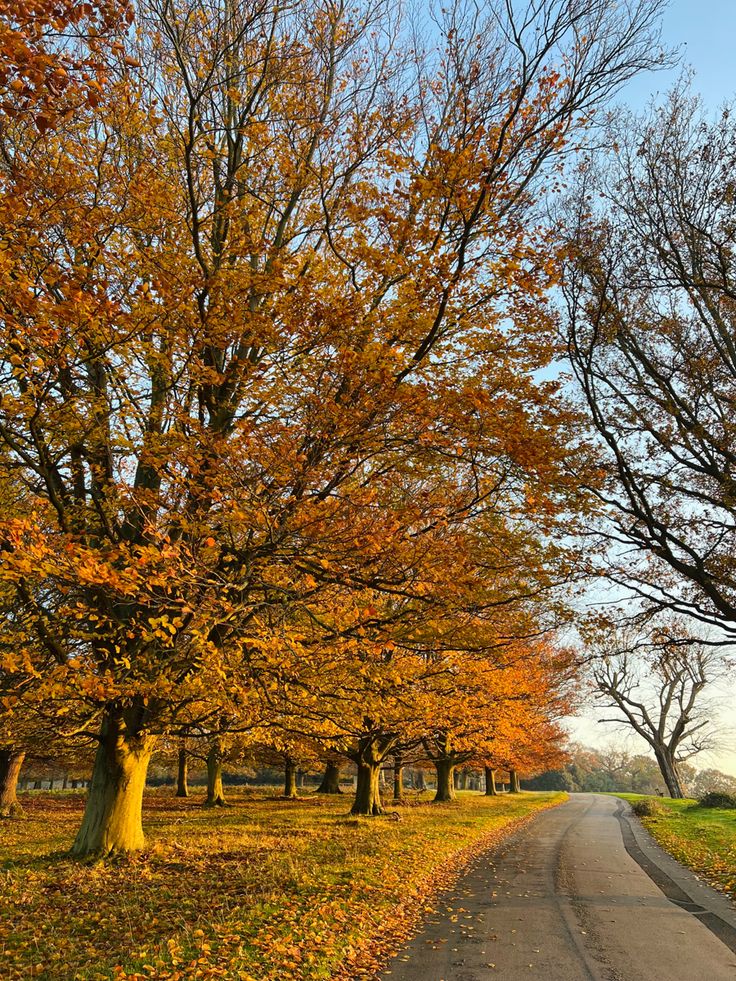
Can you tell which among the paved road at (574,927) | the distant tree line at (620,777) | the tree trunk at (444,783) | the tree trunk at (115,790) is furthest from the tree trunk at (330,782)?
the distant tree line at (620,777)

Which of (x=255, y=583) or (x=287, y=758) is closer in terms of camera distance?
(x=255, y=583)

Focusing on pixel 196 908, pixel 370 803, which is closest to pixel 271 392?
pixel 196 908

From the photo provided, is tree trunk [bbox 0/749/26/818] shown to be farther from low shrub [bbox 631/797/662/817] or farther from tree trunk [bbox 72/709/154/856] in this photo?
low shrub [bbox 631/797/662/817]

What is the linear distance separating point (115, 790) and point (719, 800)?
3014 cm

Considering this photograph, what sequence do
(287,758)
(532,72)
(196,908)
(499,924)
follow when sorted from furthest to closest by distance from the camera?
(287,758)
(499,924)
(196,908)
(532,72)

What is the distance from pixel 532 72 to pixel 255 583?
6274 mm

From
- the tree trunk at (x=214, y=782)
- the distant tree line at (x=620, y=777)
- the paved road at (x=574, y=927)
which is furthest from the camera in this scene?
the distant tree line at (x=620, y=777)

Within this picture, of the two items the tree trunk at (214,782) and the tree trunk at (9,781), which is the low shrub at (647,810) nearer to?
the tree trunk at (214,782)

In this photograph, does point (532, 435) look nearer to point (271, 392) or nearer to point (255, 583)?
point (271, 392)

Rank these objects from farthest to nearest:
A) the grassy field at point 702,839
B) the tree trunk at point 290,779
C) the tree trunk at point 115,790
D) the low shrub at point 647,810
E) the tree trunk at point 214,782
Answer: the tree trunk at point 290,779
the low shrub at point 647,810
the tree trunk at point 214,782
the grassy field at point 702,839
the tree trunk at point 115,790

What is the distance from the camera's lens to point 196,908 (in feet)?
23.1

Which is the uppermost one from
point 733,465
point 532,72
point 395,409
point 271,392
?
point 532,72

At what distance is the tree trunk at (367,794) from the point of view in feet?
63.3

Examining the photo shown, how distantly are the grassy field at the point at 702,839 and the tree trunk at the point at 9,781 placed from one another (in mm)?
19249
